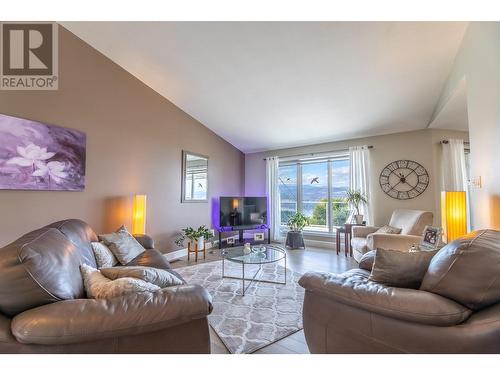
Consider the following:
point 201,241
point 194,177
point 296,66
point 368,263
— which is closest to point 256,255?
point 368,263

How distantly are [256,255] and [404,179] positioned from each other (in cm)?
319

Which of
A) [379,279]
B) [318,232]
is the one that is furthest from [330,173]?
[379,279]

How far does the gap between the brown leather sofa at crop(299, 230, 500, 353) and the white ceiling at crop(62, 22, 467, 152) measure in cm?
227

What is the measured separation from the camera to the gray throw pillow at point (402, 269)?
131cm

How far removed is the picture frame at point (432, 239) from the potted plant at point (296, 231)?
8.65 ft

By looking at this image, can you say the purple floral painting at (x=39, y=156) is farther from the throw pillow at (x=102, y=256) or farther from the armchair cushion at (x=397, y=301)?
the armchair cushion at (x=397, y=301)

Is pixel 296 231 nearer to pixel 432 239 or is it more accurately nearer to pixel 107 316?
pixel 432 239

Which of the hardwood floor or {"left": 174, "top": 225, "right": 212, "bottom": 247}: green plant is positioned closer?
the hardwood floor

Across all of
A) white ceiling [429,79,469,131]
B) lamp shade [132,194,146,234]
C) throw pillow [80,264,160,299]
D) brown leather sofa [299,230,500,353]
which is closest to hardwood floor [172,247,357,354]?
brown leather sofa [299,230,500,353]

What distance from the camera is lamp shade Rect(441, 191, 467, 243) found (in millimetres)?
2484

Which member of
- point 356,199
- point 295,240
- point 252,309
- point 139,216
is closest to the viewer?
point 252,309

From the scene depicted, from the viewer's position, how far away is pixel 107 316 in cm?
95

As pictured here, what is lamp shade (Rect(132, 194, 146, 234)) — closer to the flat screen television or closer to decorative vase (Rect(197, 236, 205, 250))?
decorative vase (Rect(197, 236, 205, 250))

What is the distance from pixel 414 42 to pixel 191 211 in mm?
4200
